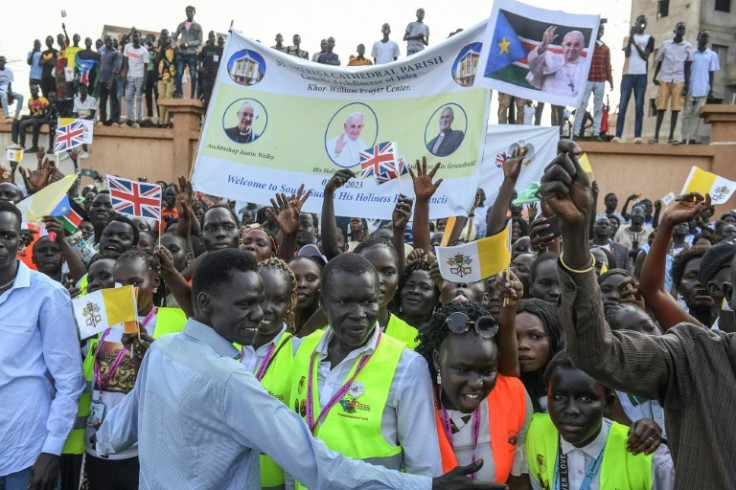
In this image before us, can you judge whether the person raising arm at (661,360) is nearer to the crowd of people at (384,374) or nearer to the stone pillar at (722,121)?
the crowd of people at (384,374)

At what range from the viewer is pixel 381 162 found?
6004 mm

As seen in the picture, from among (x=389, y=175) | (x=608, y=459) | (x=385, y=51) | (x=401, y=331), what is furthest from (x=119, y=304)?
(x=385, y=51)

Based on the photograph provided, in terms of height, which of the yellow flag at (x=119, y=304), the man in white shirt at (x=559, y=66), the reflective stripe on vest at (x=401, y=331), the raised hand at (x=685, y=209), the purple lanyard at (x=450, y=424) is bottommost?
the purple lanyard at (x=450, y=424)

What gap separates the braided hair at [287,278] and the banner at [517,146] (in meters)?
6.15

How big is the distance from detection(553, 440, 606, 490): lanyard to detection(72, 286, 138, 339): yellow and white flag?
196cm

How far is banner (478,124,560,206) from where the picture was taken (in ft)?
32.1

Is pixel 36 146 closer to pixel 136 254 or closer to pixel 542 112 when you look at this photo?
pixel 542 112

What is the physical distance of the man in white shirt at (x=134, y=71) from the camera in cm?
1507

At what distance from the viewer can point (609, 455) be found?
2.73m

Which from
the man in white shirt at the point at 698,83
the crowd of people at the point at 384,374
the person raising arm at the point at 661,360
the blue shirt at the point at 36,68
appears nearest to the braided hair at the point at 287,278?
the crowd of people at the point at 384,374

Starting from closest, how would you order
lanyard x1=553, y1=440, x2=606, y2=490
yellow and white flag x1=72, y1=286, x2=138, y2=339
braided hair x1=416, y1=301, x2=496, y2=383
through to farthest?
lanyard x1=553, y1=440, x2=606, y2=490, braided hair x1=416, y1=301, x2=496, y2=383, yellow and white flag x1=72, y1=286, x2=138, y2=339

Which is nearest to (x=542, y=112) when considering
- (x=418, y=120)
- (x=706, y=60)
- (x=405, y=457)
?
(x=706, y=60)

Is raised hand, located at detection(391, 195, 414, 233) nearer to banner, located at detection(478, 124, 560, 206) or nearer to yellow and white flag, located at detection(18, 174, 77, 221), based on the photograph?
yellow and white flag, located at detection(18, 174, 77, 221)

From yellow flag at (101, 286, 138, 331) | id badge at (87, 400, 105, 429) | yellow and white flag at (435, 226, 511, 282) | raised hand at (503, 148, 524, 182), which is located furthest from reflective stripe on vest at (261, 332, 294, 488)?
raised hand at (503, 148, 524, 182)
